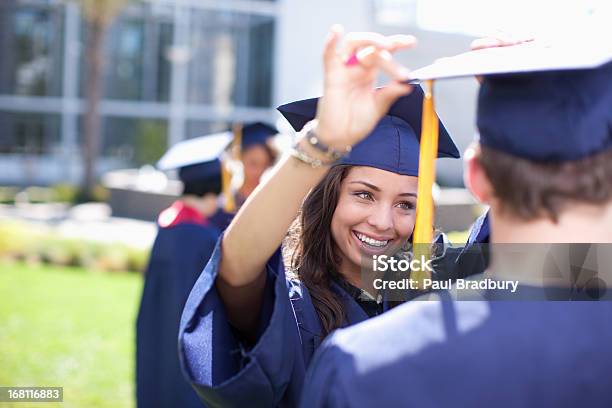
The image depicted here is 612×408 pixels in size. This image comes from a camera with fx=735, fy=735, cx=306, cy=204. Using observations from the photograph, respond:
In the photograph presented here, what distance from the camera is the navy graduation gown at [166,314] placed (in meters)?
3.72

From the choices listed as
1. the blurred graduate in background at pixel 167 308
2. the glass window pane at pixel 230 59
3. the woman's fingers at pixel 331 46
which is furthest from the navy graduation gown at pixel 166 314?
the glass window pane at pixel 230 59

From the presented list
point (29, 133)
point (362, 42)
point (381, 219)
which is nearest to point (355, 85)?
point (362, 42)

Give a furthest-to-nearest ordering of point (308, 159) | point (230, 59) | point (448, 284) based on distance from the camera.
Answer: point (230, 59) → point (448, 284) → point (308, 159)

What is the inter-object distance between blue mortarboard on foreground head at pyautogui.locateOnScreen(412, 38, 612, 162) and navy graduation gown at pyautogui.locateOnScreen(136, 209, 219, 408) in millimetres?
2581

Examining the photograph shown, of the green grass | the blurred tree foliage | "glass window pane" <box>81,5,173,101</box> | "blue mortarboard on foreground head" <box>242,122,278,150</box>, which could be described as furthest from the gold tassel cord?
"glass window pane" <box>81,5,173,101</box>

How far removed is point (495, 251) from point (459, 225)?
11808 mm

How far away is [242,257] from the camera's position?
155cm

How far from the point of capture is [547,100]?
1.31 metres

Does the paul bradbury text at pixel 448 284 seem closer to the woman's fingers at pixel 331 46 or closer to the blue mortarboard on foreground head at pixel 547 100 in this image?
the blue mortarboard on foreground head at pixel 547 100

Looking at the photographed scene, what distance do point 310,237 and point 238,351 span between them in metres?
0.59

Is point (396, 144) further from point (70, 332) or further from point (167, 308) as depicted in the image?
point (70, 332)

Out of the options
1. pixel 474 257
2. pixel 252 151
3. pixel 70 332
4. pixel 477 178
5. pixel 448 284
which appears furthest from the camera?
pixel 70 332

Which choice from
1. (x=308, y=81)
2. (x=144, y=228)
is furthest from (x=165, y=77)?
(x=144, y=228)

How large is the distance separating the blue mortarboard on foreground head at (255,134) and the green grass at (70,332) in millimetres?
2155
